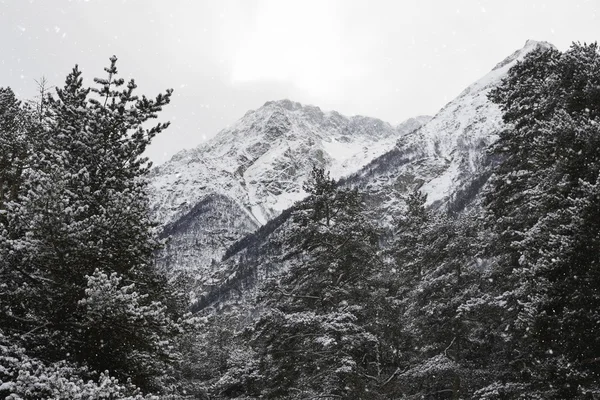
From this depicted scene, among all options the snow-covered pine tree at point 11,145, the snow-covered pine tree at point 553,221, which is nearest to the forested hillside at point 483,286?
the snow-covered pine tree at point 553,221

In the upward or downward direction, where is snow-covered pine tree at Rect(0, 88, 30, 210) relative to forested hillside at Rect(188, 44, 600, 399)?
upward

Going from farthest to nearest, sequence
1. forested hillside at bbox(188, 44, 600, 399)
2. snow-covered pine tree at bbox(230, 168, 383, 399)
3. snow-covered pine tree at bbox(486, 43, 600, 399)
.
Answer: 1. snow-covered pine tree at bbox(230, 168, 383, 399)
2. forested hillside at bbox(188, 44, 600, 399)
3. snow-covered pine tree at bbox(486, 43, 600, 399)

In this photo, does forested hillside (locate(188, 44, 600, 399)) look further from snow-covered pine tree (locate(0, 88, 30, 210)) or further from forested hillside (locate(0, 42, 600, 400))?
snow-covered pine tree (locate(0, 88, 30, 210))

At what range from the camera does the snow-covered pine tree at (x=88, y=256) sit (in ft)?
24.5

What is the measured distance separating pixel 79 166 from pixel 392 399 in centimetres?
1375

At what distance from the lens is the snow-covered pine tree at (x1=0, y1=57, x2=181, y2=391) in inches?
294

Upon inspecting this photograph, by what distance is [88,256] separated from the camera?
27.4 feet

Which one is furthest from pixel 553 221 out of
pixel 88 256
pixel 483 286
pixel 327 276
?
pixel 88 256

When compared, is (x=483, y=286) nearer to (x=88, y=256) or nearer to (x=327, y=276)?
(x=327, y=276)

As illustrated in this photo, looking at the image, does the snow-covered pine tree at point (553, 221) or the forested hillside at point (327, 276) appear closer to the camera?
the forested hillside at point (327, 276)

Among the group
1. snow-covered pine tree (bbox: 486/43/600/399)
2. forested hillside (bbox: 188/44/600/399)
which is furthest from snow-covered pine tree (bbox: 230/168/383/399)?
snow-covered pine tree (bbox: 486/43/600/399)

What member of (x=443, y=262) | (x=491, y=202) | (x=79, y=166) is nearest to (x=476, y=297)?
(x=443, y=262)

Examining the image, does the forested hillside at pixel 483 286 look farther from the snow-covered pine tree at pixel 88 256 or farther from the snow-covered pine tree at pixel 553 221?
the snow-covered pine tree at pixel 88 256

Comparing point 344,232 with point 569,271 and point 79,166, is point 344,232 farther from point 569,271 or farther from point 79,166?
point 79,166
